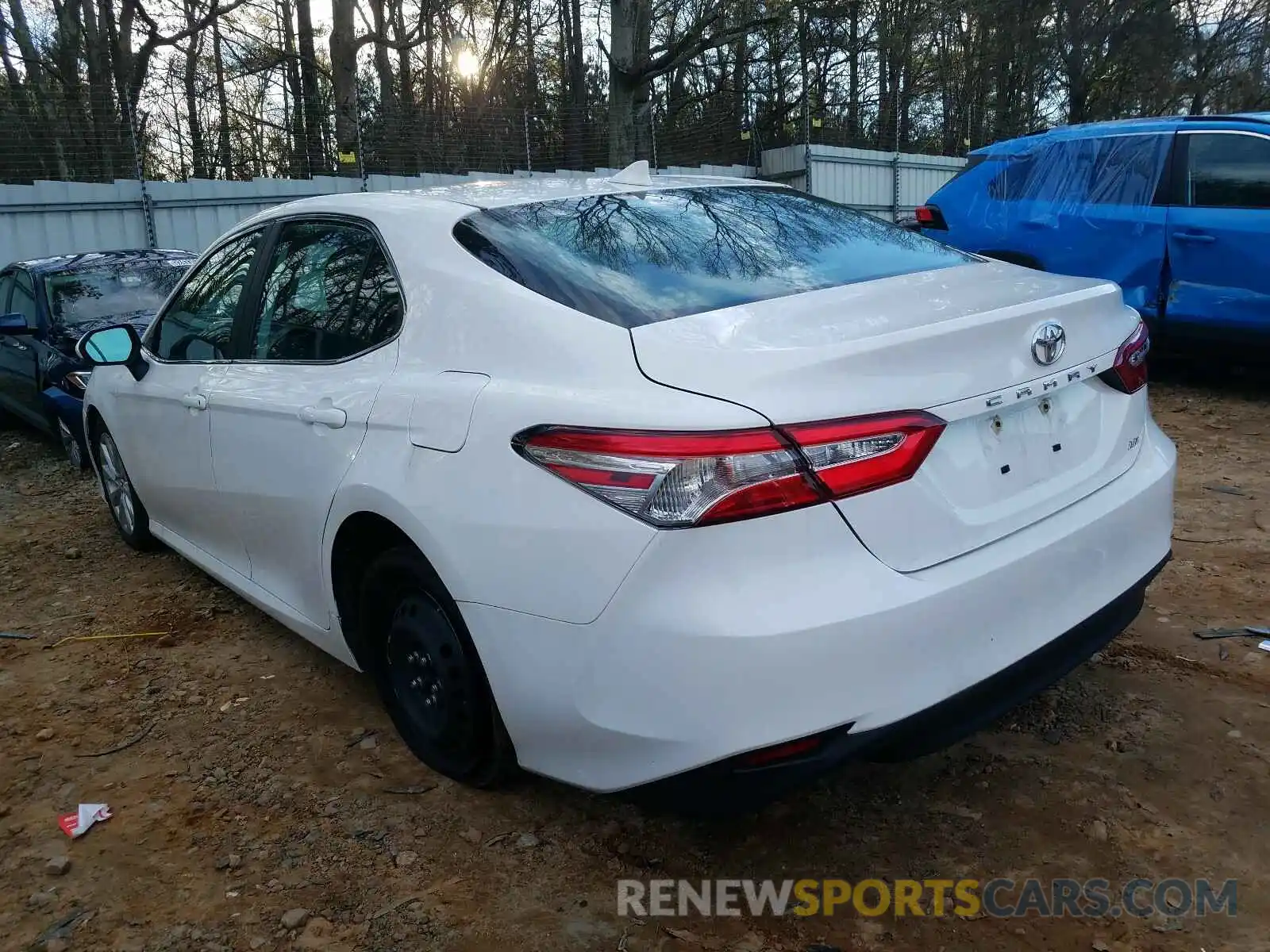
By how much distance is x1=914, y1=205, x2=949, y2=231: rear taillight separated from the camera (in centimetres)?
770

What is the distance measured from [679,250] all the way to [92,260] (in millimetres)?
6312

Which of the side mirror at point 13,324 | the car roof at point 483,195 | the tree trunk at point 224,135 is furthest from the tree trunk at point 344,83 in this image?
the car roof at point 483,195

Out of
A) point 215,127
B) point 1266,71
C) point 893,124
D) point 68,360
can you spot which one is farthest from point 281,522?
point 1266,71

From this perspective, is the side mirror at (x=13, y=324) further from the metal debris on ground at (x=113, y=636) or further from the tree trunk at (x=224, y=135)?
the tree trunk at (x=224, y=135)

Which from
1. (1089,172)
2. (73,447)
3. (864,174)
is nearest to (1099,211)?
(1089,172)

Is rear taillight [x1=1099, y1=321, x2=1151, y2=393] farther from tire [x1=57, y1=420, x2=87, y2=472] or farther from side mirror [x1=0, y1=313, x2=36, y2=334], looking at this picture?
side mirror [x1=0, y1=313, x2=36, y2=334]

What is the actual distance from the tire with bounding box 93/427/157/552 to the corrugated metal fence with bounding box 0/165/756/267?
22.9 ft

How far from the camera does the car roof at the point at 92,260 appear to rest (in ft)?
24.0

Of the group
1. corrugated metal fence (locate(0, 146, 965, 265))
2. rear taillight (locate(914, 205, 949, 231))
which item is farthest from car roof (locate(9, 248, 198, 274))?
rear taillight (locate(914, 205, 949, 231))

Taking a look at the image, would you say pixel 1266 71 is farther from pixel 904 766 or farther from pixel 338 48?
pixel 904 766

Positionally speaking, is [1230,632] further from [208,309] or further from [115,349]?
[115,349]

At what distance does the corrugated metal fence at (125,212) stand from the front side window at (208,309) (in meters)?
7.74

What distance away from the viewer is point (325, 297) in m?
3.01

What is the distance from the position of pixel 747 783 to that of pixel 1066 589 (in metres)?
0.86
